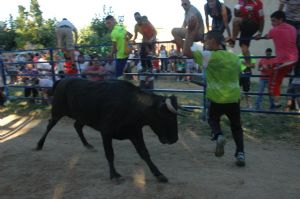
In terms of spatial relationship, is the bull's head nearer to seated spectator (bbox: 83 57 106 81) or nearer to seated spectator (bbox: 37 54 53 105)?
seated spectator (bbox: 83 57 106 81)

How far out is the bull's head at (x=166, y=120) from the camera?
15.4 feet

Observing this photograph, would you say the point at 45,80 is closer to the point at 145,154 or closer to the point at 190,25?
the point at 190,25

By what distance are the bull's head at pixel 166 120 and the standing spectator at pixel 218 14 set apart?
3.14 m

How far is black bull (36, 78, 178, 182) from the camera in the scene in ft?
15.5

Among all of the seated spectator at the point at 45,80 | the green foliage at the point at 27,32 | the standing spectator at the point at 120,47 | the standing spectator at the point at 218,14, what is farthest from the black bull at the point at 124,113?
the green foliage at the point at 27,32

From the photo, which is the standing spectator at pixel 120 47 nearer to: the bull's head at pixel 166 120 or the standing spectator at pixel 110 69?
the standing spectator at pixel 110 69

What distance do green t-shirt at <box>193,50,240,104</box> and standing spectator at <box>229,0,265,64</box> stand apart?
6.54 ft

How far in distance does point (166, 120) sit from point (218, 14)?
3.49 meters

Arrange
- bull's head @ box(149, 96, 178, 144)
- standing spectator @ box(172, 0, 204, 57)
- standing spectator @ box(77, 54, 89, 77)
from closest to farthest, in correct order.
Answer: bull's head @ box(149, 96, 178, 144) < standing spectator @ box(172, 0, 204, 57) < standing spectator @ box(77, 54, 89, 77)

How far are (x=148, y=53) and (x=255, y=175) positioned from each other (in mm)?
4612

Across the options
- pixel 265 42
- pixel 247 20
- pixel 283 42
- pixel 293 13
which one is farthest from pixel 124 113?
pixel 265 42

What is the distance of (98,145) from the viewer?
6.97 m

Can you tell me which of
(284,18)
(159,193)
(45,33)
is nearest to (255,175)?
(159,193)

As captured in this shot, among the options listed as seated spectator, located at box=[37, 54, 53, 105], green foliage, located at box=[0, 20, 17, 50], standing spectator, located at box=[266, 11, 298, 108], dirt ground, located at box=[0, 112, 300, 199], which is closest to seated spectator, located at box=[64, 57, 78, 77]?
seated spectator, located at box=[37, 54, 53, 105]
